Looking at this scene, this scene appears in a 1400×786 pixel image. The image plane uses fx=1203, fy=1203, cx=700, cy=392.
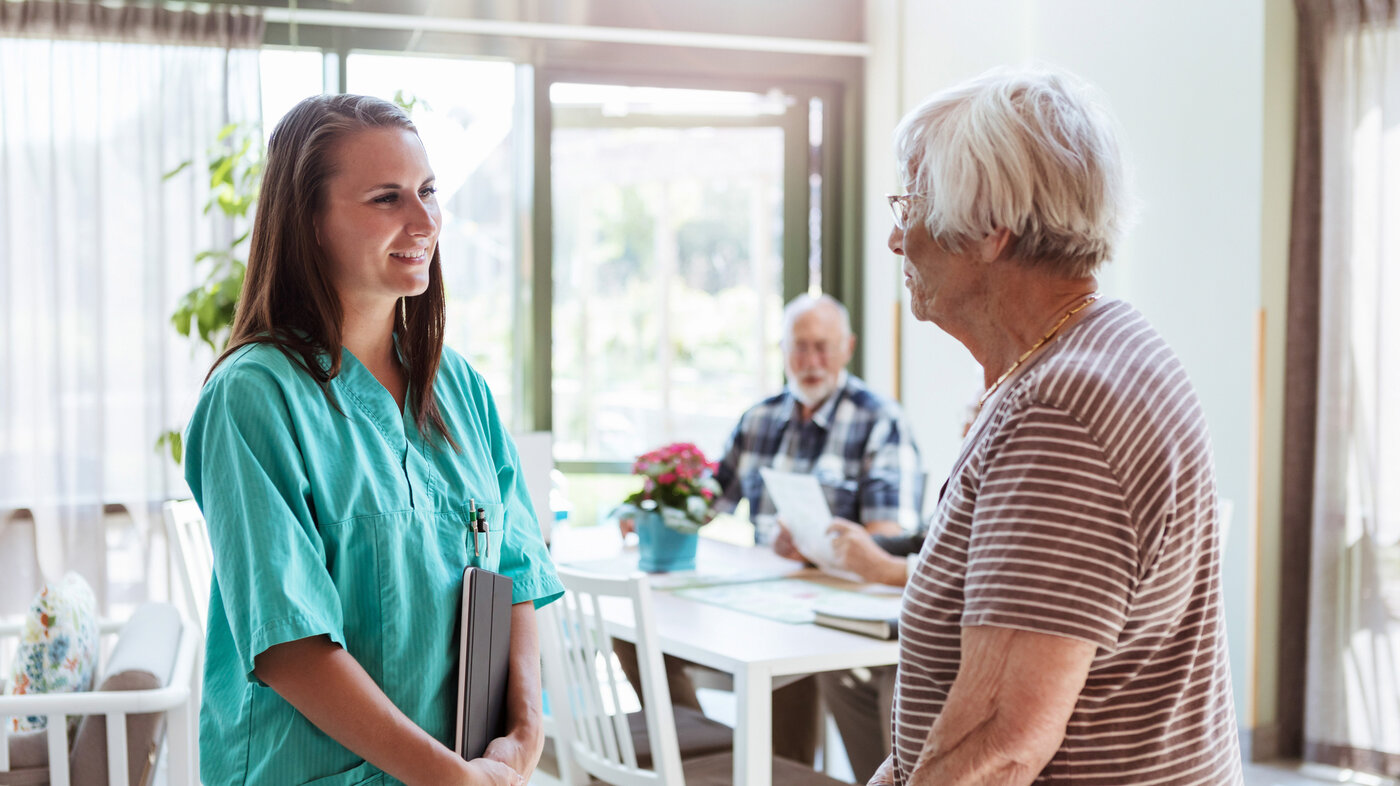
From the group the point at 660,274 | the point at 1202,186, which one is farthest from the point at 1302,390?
the point at 660,274

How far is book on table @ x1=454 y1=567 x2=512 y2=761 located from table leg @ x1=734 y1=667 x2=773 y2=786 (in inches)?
31.7

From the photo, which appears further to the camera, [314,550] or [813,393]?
[813,393]

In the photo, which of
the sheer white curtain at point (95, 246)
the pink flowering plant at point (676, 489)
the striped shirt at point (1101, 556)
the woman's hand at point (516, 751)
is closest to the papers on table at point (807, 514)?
the pink flowering plant at point (676, 489)

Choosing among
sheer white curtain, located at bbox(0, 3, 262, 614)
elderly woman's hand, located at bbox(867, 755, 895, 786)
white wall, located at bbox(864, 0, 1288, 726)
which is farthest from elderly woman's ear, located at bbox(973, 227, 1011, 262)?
sheer white curtain, located at bbox(0, 3, 262, 614)

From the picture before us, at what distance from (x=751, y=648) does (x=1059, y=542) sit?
4.34 ft

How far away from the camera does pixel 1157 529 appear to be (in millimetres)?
909

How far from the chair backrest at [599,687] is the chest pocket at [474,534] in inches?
28.7

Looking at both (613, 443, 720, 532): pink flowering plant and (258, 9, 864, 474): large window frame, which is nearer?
(613, 443, 720, 532): pink flowering plant

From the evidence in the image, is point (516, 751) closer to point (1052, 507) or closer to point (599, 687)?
point (1052, 507)

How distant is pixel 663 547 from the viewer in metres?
2.90

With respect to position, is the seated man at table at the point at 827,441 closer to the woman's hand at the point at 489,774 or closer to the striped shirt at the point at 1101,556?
the woman's hand at the point at 489,774

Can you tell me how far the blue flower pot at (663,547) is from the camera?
2879 mm

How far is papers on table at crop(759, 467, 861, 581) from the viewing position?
272 cm

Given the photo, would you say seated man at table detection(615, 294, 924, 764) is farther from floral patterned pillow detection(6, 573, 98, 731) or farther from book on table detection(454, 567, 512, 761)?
book on table detection(454, 567, 512, 761)
